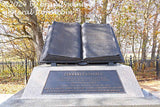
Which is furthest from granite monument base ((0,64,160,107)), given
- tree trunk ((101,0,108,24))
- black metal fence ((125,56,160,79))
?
tree trunk ((101,0,108,24))

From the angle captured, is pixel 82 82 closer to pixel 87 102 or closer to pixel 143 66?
pixel 87 102

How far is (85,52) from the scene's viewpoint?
10.2 ft

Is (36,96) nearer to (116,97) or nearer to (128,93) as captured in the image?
(116,97)

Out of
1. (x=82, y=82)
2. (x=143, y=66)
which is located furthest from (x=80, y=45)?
(x=143, y=66)

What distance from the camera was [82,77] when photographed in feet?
9.05

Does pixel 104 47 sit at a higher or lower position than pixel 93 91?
higher

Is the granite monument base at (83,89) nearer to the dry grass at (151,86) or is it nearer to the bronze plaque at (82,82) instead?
the bronze plaque at (82,82)

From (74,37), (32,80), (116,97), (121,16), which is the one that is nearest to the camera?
(116,97)

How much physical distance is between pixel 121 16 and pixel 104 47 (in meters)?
6.84

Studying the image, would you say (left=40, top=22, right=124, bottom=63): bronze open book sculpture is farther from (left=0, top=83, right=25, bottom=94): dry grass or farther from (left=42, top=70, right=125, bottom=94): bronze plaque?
(left=0, top=83, right=25, bottom=94): dry grass

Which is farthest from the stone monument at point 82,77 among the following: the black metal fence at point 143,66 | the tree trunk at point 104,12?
the tree trunk at point 104,12

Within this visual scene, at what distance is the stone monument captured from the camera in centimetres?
237

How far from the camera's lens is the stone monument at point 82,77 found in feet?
7.78

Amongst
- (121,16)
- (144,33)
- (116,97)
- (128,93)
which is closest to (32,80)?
(116,97)
